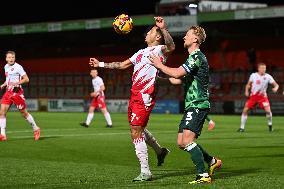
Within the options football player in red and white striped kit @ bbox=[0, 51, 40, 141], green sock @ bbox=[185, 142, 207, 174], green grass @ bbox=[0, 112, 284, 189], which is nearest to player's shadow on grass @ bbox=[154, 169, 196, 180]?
green grass @ bbox=[0, 112, 284, 189]

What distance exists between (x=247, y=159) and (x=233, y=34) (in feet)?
119

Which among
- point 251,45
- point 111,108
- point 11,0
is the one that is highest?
point 11,0

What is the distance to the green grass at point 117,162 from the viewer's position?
33.2ft

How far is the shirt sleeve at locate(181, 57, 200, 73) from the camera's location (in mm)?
9742

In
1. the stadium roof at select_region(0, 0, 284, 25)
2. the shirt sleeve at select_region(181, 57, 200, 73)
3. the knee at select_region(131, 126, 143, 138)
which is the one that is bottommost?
the knee at select_region(131, 126, 143, 138)

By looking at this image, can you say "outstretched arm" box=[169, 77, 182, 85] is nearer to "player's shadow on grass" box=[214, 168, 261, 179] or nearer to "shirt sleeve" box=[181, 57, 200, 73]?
"shirt sleeve" box=[181, 57, 200, 73]

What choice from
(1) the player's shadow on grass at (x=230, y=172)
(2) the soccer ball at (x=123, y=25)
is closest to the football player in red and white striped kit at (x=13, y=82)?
(2) the soccer ball at (x=123, y=25)

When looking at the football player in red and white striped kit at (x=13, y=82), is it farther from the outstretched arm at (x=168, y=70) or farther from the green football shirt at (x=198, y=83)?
the outstretched arm at (x=168, y=70)

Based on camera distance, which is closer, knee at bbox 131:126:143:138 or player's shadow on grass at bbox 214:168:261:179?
knee at bbox 131:126:143:138

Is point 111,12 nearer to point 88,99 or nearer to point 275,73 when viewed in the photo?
point 88,99

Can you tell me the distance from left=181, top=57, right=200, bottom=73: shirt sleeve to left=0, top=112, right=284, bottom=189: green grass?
1689 mm

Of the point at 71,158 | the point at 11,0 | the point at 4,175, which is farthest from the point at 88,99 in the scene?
the point at 4,175

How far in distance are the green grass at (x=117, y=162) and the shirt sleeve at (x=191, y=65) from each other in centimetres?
169

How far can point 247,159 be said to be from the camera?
1387 centimetres
